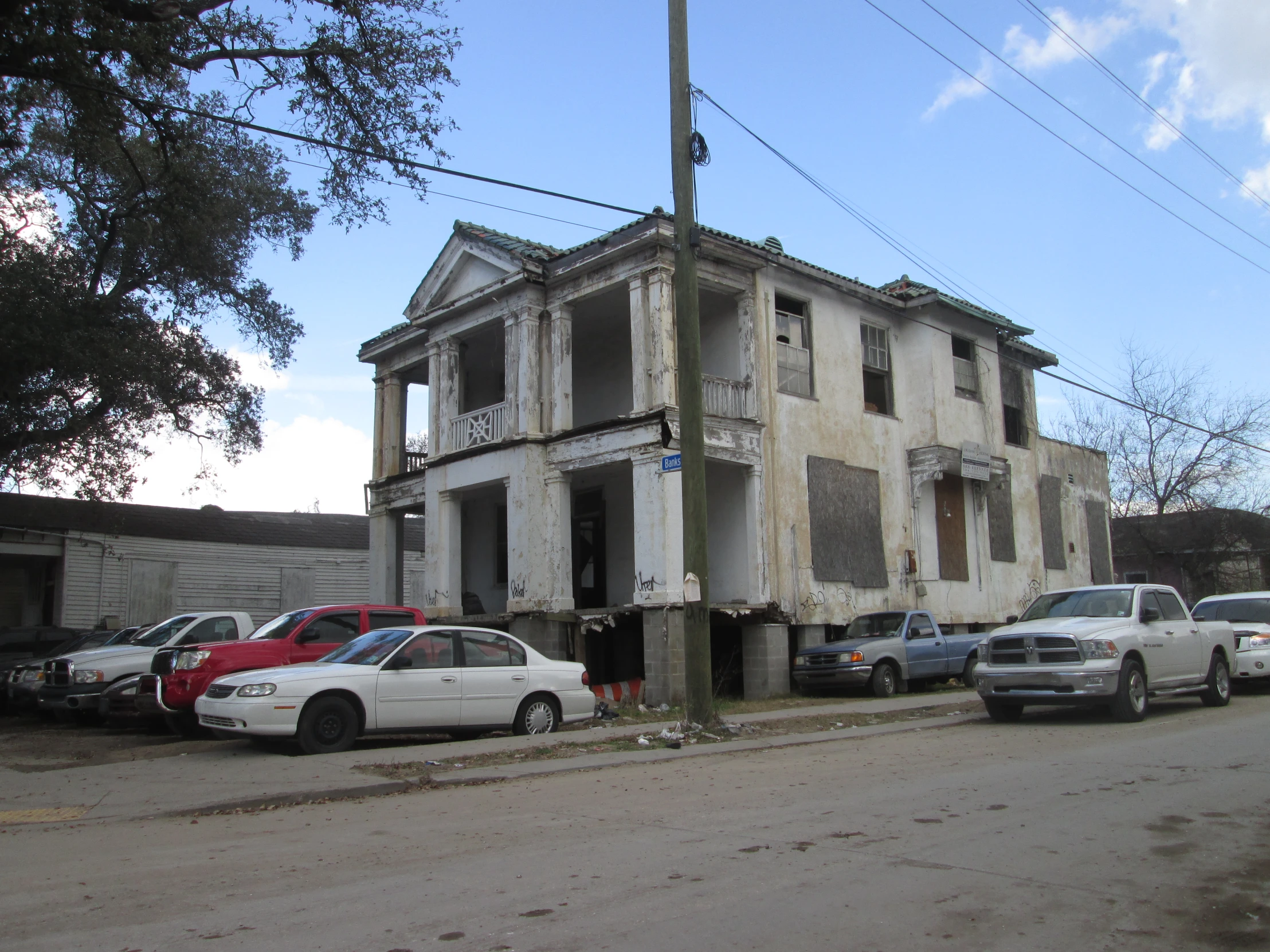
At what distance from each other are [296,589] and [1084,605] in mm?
24254

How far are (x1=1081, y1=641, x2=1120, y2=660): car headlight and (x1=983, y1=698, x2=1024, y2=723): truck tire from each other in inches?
50.7

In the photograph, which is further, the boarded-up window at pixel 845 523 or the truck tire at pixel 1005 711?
the boarded-up window at pixel 845 523

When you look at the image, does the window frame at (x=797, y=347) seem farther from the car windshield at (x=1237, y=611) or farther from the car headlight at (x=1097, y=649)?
the car headlight at (x=1097, y=649)

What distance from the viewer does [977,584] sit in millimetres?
24438

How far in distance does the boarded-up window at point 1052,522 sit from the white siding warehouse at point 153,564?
56.5 ft

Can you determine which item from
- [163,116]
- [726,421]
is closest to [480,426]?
[726,421]

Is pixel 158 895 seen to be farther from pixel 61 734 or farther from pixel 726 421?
pixel 726 421

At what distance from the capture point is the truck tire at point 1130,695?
12.5 metres

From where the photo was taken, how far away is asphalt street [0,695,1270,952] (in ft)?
15.0

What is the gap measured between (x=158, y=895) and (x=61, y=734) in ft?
37.4

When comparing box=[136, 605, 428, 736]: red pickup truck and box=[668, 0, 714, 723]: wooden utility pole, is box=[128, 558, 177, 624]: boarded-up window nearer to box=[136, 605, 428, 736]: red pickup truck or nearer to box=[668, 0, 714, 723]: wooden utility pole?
box=[136, 605, 428, 736]: red pickup truck

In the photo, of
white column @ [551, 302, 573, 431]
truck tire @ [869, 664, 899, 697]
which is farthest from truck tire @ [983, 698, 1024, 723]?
white column @ [551, 302, 573, 431]

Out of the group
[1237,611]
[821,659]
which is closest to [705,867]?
[821,659]

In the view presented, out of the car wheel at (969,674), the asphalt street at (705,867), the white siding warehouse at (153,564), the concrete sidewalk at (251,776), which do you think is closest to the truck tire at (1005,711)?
the concrete sidewalk at (251,776)
